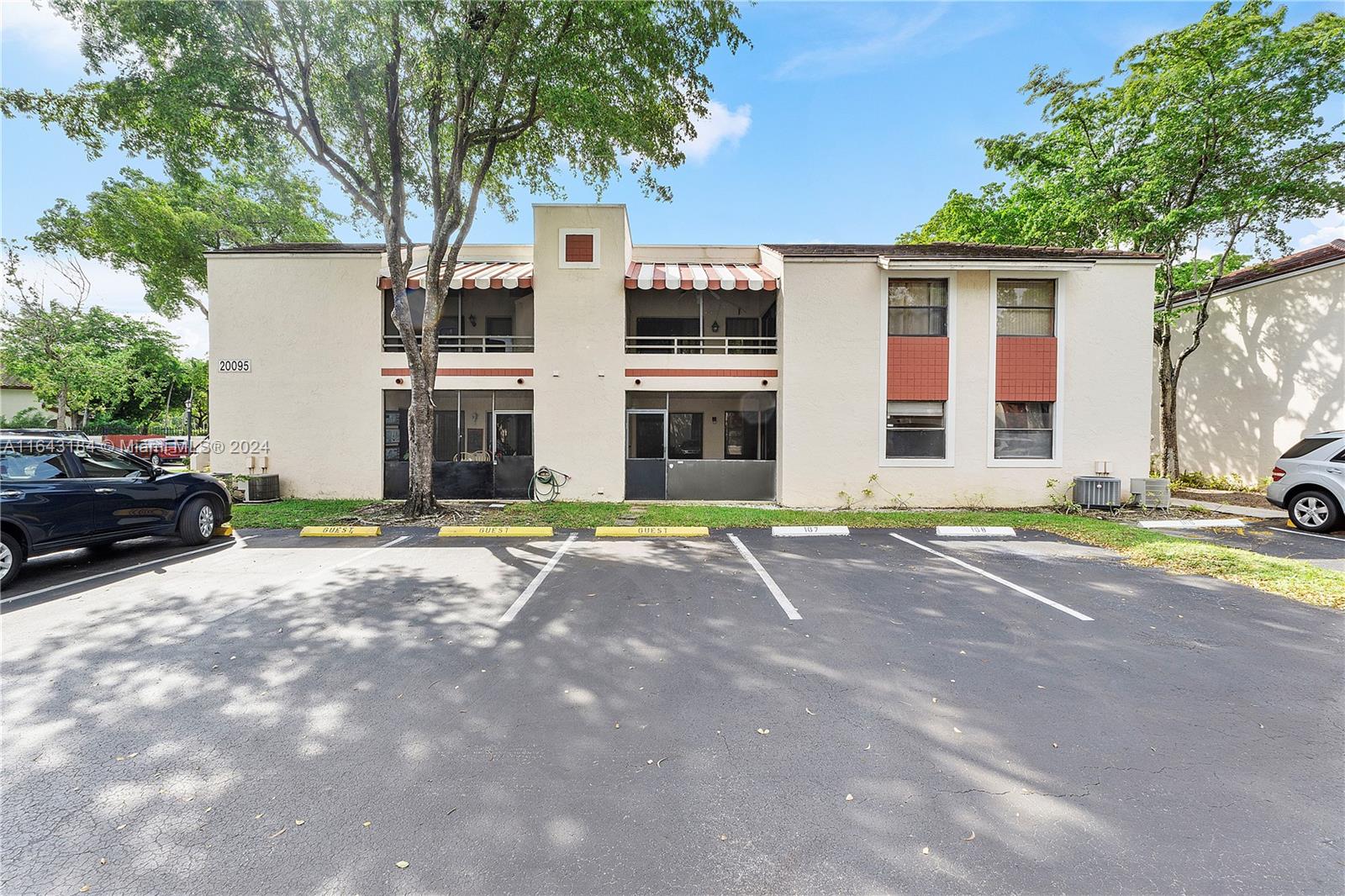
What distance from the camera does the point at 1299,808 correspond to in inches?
110

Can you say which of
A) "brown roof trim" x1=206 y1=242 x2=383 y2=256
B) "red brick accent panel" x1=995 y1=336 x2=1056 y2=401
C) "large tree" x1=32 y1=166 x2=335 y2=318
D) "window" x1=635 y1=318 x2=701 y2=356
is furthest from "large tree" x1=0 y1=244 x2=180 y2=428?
"red brick accent panel" x1=995 y1=336 x2=1056 y2=401

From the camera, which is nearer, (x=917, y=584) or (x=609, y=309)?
(x=917, y=584)

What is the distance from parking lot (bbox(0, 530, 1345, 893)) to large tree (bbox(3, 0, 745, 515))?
7.62 metres

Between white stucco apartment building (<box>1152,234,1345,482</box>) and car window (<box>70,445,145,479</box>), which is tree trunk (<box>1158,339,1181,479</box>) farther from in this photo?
car window (<box>70,445,145,479</box>)

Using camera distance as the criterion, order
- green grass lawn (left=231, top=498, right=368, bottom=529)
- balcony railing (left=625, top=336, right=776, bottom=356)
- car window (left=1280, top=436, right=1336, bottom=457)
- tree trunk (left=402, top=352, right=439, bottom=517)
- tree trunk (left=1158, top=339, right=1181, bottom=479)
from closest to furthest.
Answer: car window (left=1280, top=436, right=1336, bottom=457) → green grass lawn (left=231, top=498, right=368, bottom=529) → tree trunk (left=402, top=352, right=439, bottom=517) → balcony railing (left=625, top=336, right=776, bottom=356) → tree trunk (left=1158, top=339, right=1181, bottom=479)

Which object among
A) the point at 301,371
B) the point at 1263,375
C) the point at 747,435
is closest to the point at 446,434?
the point at 301,371

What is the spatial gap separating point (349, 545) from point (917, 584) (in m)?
9.34

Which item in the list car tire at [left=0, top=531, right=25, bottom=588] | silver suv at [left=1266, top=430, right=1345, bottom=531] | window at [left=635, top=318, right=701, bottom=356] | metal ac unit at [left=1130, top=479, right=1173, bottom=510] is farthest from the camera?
window at [left=635, top=318, right=701, bottom=356]

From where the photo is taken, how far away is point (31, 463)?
6.98 metres

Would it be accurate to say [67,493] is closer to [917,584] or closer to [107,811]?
[107,811]

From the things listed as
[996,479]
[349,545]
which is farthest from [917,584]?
[349,545]

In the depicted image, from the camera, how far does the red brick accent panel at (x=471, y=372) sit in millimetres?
13836

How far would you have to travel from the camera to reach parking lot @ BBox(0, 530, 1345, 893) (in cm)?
241

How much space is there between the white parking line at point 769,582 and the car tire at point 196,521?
9284 millimetres
